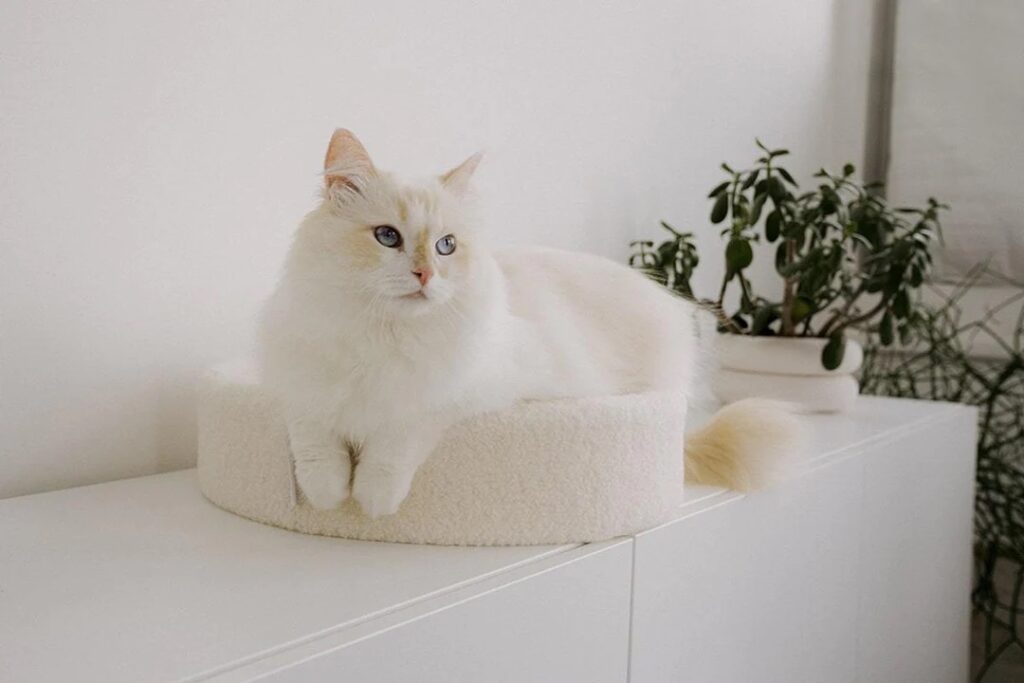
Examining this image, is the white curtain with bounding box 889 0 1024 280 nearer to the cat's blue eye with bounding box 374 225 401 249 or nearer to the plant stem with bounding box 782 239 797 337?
the plant stem with bounding box 782 239 797 337

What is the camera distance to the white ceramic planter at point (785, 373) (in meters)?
1.48

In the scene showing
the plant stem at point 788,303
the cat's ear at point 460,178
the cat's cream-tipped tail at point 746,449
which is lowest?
the cat's cream-tipped tail at point 746,449

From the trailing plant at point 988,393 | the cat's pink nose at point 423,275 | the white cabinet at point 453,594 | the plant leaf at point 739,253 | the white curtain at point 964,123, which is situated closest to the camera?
the white cabinet at point 453,594

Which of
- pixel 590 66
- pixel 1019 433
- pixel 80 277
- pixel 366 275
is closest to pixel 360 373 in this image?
pixel 366 275

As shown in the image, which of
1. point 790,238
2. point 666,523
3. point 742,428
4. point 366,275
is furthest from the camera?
point 790,238

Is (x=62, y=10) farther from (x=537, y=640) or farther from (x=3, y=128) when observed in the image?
(x=537, y=640)

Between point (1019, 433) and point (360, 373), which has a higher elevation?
point (360, 373)

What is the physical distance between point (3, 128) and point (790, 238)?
3.44ft

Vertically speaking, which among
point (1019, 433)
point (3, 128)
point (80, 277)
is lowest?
point (1019, 433)

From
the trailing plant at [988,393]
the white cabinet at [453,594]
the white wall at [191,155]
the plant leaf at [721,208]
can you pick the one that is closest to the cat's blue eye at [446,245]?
the white wall at [191,155]

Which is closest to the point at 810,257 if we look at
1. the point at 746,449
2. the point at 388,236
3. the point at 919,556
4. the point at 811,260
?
the point at 811,260

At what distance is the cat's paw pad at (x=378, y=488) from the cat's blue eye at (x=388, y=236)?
16 centimetres

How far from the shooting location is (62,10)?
0.90 metres

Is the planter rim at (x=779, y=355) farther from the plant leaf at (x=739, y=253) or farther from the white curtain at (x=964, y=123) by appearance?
the white curtain at (x=964, y=123)
